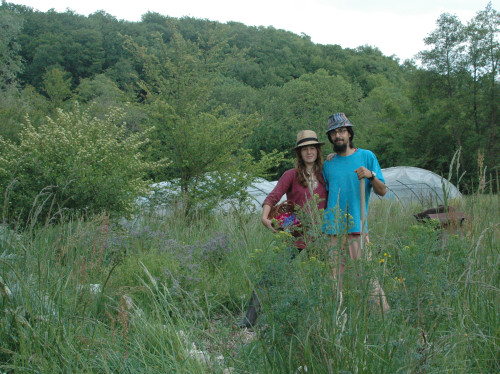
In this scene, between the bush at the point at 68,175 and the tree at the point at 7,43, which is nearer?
the bush at the point at 68,175

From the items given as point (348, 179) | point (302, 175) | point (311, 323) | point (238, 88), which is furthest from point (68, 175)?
point (238, 88)

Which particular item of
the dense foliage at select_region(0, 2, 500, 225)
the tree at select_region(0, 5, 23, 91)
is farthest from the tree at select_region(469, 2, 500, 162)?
the tree at select_region(0, 5, 23, 91)

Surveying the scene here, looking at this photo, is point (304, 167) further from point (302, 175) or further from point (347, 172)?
point (347, 172)

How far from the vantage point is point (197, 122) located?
37.1 feet

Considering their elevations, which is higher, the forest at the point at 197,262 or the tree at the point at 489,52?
the tree at the point at 489,52

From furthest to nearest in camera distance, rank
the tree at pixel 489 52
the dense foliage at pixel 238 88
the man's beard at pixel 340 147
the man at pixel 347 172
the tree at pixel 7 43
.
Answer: the tree at pixel 7 43 < the tree at pixel 489 52 < the dense foliage at pixel 238 88 < the man's beard at pixel 340 147 < the man at pixel 347 172

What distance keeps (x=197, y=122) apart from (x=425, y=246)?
9.63m

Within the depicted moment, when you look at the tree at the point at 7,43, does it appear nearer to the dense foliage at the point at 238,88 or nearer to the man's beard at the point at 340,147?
the dense foliage at the point at 238,88

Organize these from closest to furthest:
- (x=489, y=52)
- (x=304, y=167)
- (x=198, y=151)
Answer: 1. (x=304, y=167)
2. (x=198, y=151)
3. (x=489, y=52)

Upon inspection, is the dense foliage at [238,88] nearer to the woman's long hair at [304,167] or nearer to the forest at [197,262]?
the forest at [197,262]

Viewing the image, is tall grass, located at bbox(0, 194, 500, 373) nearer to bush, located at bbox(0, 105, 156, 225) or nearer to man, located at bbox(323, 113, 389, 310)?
man, located at bbox(323, 113, 389, 310)

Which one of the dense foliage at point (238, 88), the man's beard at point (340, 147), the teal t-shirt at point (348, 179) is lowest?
the teal t-shirt at point (348, 179)

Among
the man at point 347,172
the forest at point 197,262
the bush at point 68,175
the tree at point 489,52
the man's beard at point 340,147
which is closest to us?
the forest at point 197,262

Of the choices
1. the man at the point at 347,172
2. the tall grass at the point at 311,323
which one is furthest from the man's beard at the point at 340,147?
the tall grass at the point at 311,323
